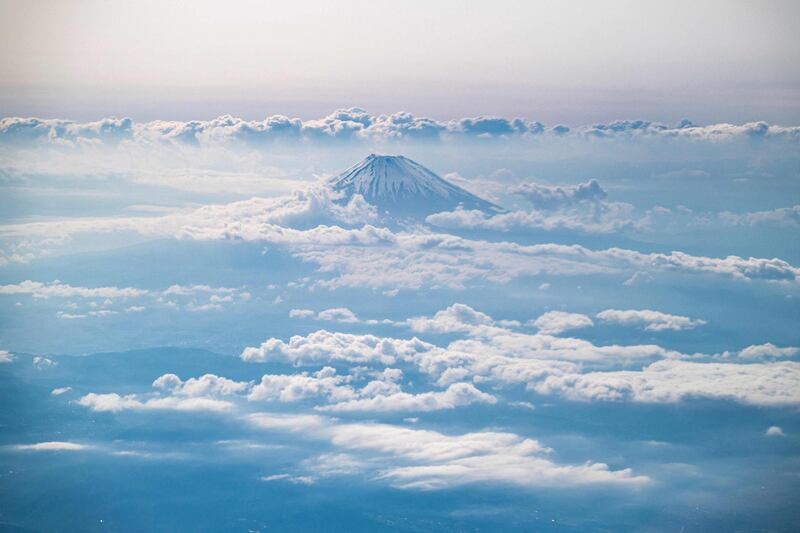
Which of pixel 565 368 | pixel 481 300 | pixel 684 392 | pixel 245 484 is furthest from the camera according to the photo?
pixel 481 300

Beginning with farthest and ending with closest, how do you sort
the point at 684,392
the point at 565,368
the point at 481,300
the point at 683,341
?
the point at 481,300 < the point at 683,341 < the point at 565,368 < the point at 684,392

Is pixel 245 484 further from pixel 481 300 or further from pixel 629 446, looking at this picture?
pixel 481 300

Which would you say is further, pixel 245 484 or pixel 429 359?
pixel 429 359

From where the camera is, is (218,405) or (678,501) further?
(218,405)

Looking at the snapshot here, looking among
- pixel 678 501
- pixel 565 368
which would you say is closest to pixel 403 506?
pixel 678 501

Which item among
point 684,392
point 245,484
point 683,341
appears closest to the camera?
point 245,484

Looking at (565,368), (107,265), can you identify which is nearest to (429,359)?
(565,368)

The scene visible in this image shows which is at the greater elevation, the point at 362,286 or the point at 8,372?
the point at 362,286

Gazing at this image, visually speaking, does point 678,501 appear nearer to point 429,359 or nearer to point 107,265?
point 429,359

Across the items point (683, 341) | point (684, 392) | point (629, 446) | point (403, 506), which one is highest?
point (683, 341)
